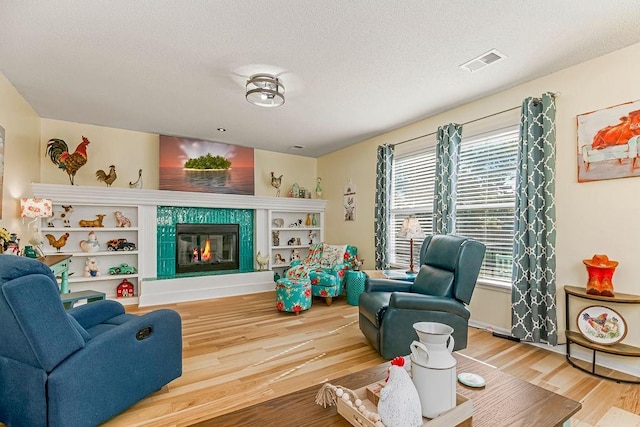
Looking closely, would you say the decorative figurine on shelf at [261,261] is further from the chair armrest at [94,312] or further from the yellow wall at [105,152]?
the chair armrest at [94,312]

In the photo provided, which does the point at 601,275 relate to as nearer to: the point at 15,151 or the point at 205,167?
the point at 205,167

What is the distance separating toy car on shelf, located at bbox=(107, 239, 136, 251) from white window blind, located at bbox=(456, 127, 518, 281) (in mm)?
4617

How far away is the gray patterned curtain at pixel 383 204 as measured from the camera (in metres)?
4.66

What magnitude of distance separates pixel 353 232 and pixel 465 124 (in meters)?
2.55

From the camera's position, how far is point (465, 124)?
12.0 ft

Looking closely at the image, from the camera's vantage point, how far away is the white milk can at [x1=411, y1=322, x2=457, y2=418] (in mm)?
1113

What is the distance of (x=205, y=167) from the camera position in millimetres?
5109

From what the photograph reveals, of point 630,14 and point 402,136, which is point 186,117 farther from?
point 630,14

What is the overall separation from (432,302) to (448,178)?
178 cm

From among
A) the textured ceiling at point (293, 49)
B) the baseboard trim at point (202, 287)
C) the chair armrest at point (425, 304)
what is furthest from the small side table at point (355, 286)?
the textured ceiling at point (293, 49)

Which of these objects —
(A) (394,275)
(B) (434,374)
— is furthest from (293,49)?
(A) (394,275)

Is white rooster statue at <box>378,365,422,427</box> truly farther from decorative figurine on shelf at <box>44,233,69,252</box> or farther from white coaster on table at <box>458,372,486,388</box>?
decorative figurine on shelf at <box>44,233,69,252</box>

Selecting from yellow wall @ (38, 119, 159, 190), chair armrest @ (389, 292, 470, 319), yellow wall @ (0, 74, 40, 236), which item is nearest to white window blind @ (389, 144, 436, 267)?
chair armrest @ (389, 292, 470, 319)

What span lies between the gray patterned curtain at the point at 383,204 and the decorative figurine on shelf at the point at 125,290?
12.1ft
